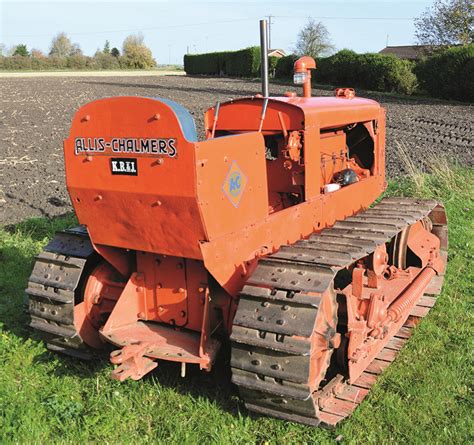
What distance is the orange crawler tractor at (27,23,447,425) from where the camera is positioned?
3521 millimetres

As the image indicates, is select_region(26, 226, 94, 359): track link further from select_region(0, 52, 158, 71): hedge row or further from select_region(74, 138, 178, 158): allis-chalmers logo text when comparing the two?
select_region(0, 52, 158, 71): hedge row

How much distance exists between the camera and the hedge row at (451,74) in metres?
24.9

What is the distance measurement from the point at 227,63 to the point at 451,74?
103ft

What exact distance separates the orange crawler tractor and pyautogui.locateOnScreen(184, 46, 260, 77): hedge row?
44707 millimetres

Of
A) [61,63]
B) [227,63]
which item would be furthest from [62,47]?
[227,63]


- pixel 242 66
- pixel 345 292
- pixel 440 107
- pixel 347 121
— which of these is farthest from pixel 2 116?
pixel 242 66

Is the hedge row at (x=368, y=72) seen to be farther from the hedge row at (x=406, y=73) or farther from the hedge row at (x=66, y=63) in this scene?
the hedge row at (x=66, y=63)

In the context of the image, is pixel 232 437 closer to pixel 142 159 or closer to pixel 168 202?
pixel 168 202

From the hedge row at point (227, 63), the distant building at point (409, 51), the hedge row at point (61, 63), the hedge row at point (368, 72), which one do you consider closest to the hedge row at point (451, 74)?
the hedge row at point (368, 72)

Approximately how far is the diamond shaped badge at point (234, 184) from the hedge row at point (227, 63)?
45.9 m

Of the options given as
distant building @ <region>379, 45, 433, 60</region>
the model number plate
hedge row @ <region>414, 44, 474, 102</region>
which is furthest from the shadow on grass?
distant building @ <region>379, 45, 433, 60</region>

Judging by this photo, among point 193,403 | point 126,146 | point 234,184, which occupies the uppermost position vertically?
point 126,146

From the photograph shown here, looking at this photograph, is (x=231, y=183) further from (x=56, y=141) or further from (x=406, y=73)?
(x=406, y=73)

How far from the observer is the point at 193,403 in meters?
4.16
